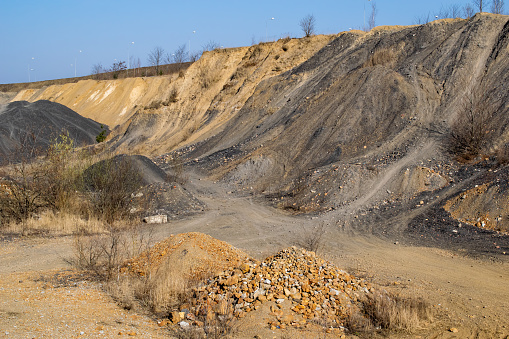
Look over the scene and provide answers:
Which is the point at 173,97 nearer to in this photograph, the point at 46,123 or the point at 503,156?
the point at 46,123

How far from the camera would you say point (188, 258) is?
918 centimetres

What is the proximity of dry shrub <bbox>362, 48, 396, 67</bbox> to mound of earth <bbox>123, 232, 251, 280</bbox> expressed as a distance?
21733mm

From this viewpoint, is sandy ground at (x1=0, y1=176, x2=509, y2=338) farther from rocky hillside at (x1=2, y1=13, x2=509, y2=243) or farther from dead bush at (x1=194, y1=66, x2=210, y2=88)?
dead bush at (x1=194, y1=66, x2=210, y2=88)

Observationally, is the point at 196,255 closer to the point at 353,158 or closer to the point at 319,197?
the point at 319,197

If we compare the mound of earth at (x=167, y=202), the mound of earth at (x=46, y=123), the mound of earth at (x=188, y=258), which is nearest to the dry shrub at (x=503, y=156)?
the mound of earth at (x=167, y=202)

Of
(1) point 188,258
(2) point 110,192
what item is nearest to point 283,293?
(1) point 188,258

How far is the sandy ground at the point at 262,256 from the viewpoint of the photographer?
6777 millimetres

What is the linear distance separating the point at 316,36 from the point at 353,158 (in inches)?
780

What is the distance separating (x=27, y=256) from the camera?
1120 centimetres

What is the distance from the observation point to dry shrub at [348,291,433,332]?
7.07 m

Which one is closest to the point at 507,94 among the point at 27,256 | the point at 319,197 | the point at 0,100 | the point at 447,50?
the point at 447,50

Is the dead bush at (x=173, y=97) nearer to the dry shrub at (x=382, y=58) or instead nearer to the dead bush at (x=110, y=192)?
the dry shrub at (x=382, y=58)

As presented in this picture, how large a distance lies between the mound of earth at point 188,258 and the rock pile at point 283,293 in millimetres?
649

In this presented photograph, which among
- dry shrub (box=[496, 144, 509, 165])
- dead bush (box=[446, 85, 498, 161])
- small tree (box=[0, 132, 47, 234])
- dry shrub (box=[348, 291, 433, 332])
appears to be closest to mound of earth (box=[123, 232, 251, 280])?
dry shrub (box=[348, 291, 433, 332])
